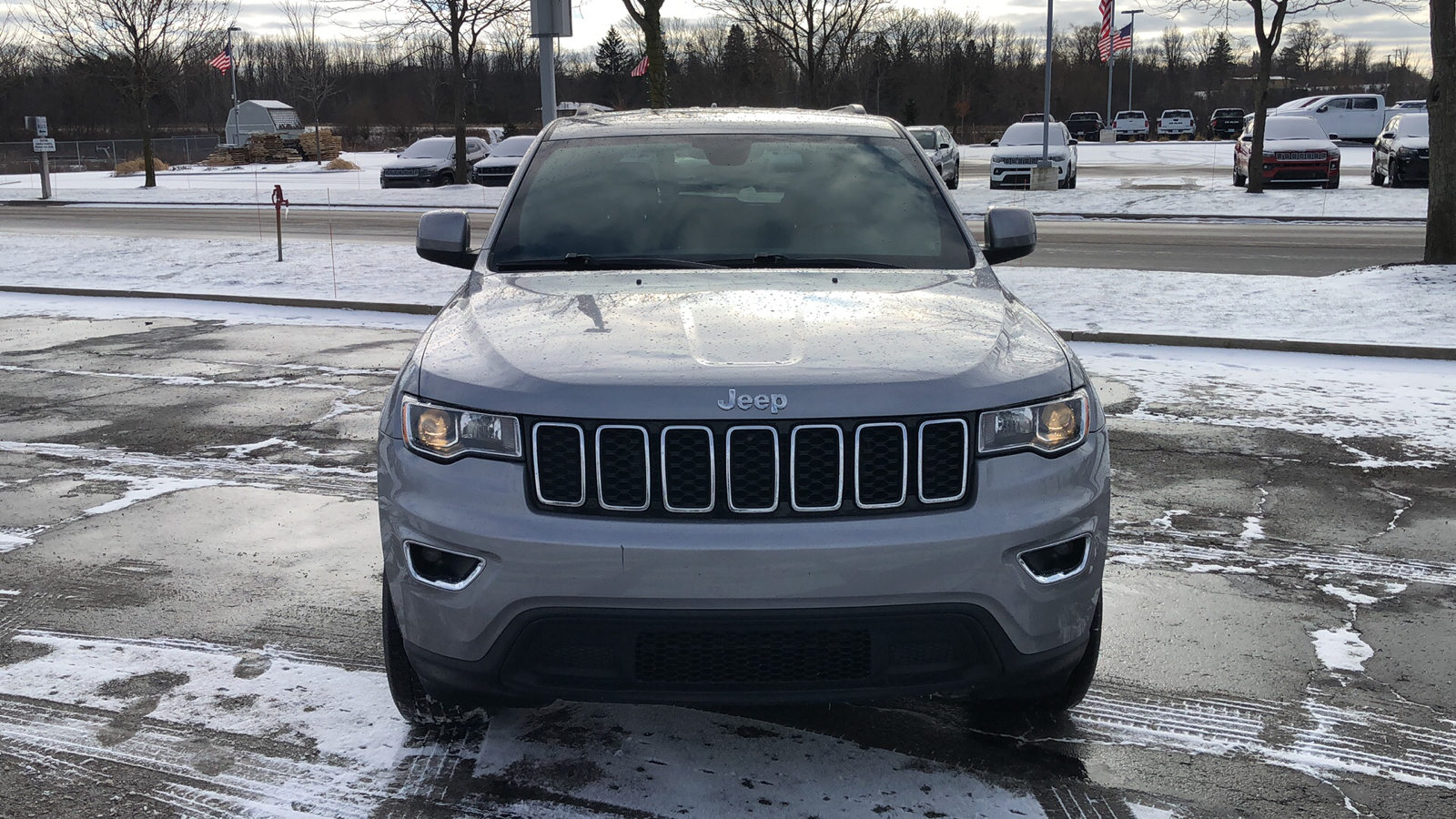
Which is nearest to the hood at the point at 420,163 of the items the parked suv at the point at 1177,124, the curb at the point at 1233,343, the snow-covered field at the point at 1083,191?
the snow-covered field at the point at 1083,191

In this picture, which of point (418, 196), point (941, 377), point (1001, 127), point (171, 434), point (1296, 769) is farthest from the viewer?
point (1001, 127)

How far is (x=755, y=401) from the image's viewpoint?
9.32 feet

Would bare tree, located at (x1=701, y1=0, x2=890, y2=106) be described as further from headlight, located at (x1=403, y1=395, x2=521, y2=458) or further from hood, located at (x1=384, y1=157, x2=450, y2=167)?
headlight, located at (x1=403, y1=395, x2=521, y2=458)

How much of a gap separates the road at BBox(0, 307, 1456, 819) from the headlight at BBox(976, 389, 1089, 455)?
3.02ft

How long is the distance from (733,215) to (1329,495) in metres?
3.53

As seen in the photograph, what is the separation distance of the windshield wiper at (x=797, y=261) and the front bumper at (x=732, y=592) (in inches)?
50.2

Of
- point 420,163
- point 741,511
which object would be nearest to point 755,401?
point 741,511

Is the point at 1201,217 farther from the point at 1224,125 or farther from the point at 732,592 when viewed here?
the point at 1224,125

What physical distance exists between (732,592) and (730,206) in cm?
195

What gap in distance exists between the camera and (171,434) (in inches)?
291

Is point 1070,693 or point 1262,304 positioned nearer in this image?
point 1070,693

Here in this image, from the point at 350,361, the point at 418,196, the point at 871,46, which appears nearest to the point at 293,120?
the point at 871,46

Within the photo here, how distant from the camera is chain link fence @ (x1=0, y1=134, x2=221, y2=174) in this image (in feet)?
189

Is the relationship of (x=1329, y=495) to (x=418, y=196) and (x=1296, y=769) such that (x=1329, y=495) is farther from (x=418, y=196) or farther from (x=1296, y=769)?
(x=418, y=196)
